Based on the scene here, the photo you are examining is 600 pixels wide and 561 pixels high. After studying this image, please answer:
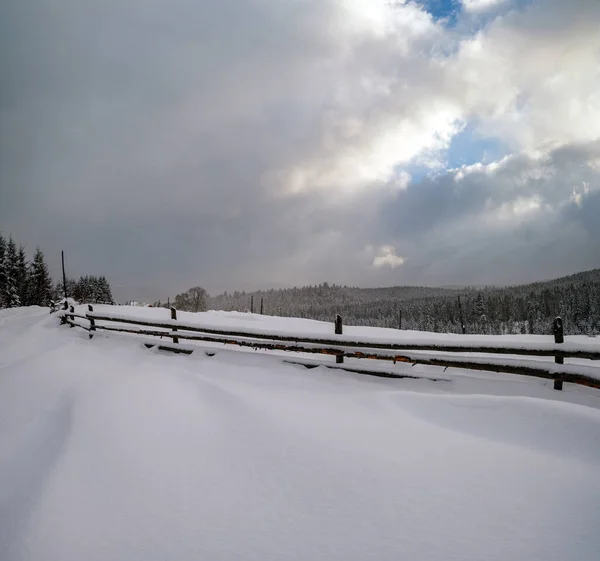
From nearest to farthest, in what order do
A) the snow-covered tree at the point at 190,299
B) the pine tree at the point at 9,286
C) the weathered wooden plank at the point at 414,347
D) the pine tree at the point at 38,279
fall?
the weathered wooden plank at the point at 414,347
the pine tree at the point at 9,286
the pine tree at the point at 38,279
the snow-covered tree at the point at 190,299

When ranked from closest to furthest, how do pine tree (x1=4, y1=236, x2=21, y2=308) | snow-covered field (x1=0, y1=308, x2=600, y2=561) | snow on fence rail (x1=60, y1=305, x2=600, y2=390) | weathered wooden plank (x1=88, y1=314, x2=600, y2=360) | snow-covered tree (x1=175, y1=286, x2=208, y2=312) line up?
snow-covered field (x1=0, y1=308, x2=600, y2=561) → snow on fence rail (x1=60, y1=305, x2=600, y2=390) → weathered wooden plank (x1=88, y1=314, x2=600, y2=360) → pine tree (x1=4, y1=236, x2=21, y2=308) → snow-covered tree (x1=175, y1=286, x2=208, y2=312)

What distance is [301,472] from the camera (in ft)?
10.3

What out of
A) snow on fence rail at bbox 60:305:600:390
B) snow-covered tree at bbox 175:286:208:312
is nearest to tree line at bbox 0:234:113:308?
snow-covered tree at bbox 175:286:208:312

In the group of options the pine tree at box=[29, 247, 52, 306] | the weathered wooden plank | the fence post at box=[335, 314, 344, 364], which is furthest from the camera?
the pine tree at box=[29, 247, 52, 306]

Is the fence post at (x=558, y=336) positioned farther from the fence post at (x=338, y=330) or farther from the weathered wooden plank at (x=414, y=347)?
the fence post at (x=338, y=330)

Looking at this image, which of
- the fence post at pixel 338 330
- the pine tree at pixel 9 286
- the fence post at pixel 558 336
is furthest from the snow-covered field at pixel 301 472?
the pine tree at pixel 9 286

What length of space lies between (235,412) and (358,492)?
2142 millimetres

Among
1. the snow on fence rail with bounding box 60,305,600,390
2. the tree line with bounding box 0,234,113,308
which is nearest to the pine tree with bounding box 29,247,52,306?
the tree line with bounding box 0,234,113,308

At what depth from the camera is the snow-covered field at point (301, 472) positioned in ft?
7.69

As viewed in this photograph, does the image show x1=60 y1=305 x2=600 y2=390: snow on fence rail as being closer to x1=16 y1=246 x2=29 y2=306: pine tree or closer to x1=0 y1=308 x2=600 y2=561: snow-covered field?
x1=0 y1=308 x2=600 y2=561: snow-covered field

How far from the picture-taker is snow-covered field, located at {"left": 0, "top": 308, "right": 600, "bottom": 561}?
2344 mm

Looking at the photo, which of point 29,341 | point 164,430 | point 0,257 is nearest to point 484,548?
point 164,430

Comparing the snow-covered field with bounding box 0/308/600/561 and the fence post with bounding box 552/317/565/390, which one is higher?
the fence post with bounding box 552/317/565/390

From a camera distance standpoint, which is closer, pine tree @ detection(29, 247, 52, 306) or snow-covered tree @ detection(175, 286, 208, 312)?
pine tree @ detection(29, 247, 52, 306)
